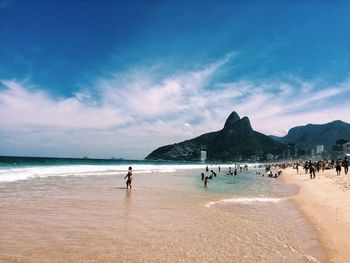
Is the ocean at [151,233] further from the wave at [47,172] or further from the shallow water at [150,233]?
the wave at [47,172]

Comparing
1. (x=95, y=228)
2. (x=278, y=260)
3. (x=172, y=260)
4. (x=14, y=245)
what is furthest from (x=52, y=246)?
(x=278, y=260)

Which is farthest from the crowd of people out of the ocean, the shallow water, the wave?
the shallow water

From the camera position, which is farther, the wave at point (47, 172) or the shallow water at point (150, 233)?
the wave at point (47, 172)

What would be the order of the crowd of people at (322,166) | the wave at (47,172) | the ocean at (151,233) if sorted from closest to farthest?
the ocean at (151,233)
the wave at (47,172)
the crowd of people at (322,166)

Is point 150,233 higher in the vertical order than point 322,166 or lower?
lower

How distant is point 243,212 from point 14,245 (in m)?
11.0

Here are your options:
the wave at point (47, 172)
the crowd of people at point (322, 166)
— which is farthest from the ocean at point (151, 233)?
the crowd of people at point (322, 166)

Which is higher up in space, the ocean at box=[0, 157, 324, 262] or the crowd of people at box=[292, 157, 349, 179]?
the crowd of people at box=[292, 157, 349, 179]

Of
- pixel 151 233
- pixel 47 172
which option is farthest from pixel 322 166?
pixel 151 233

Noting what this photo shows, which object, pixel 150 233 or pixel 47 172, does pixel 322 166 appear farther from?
pixel 150 233

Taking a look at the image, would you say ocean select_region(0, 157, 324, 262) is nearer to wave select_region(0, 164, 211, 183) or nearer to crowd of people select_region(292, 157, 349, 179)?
wave select_region(0, 164, 211, 183)

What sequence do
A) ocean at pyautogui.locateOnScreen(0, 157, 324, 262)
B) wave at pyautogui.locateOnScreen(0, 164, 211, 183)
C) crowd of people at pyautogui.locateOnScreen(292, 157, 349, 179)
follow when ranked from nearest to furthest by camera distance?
ocean at pyautogui.locateOnScreen(0, 157, 324, 262)
wave at pyautogui.locateOnScreen(0, 164, 211, 183)
crowd of people at pyautogui.locateOnScreen(292, 157, 349, 179)

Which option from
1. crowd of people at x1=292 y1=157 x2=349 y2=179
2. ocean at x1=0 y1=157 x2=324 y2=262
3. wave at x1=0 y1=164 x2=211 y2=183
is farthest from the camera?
crowd of people at x1=292 y1=157 x2=349 y2=179

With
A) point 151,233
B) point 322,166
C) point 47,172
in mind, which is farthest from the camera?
point 322,166
